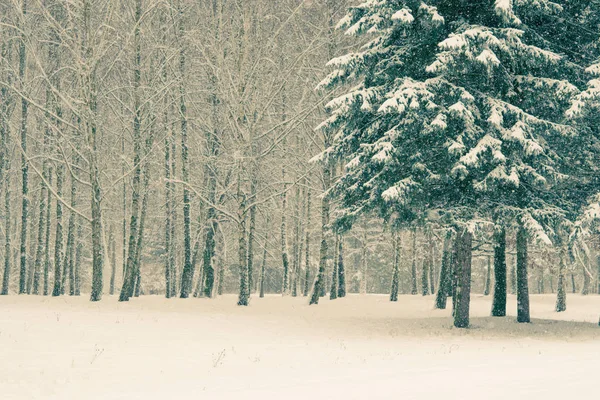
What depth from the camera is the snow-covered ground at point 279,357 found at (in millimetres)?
7988

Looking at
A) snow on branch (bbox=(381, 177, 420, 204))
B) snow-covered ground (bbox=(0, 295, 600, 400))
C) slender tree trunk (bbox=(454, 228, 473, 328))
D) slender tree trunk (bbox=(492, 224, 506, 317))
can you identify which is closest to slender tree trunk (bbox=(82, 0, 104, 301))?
snow-covered ground (bbox=(0, 295, 600, 400))

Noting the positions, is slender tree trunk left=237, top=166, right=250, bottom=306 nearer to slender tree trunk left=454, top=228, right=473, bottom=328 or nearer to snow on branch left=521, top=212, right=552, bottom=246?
slender tree trunk left=454, top=228, right=473, bottom=328

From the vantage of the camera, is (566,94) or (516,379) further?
(566,94)

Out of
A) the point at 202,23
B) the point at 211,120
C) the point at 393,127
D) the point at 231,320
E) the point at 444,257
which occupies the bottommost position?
the point at 231,320

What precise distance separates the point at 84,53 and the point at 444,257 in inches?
614

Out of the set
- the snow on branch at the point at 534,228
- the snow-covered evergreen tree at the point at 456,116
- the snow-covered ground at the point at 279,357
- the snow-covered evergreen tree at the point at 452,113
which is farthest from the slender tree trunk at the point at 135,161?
the snow on branch at the point at 534,228

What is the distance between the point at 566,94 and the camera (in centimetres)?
1586

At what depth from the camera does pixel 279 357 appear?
36.6 ft

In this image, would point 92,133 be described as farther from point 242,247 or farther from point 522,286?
point 522,286

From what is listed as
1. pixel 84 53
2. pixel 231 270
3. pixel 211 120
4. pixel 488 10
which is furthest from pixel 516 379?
pixel 231 270

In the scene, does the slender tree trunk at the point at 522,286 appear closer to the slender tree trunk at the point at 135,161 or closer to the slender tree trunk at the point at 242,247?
the slender tree trunk at the point at 242,247

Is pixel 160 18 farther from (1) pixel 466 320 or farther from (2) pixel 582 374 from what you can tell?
(2) pixel 582 374

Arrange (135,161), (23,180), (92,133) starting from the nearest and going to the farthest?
(92,133)
(135,161)
(23,180)

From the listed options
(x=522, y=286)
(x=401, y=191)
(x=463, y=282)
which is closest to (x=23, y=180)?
(x=401, y=191)
